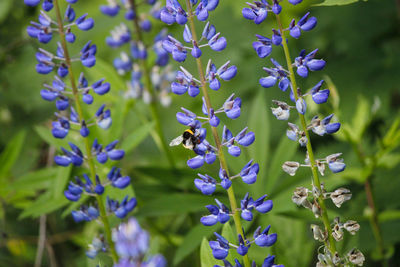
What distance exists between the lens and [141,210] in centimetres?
276

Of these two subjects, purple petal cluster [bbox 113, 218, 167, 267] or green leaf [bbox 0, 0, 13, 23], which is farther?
green leaf [bbox 0, 0, 13, 23]

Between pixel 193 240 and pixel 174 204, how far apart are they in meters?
0.26

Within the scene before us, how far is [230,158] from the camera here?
2.84 m

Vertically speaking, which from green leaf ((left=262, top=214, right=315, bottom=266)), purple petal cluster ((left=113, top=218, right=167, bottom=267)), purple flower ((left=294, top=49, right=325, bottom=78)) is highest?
purple petal cluster ((left=113, top=218, right=167, bottom=267))

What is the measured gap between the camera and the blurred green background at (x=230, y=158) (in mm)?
2754

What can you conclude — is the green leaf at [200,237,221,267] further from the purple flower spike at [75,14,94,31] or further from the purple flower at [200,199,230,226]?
the purple flower spike at [75,14,94,31]

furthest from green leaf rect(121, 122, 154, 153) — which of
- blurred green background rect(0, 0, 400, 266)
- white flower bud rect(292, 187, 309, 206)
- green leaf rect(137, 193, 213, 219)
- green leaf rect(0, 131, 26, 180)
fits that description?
white flower bud rect(292, 187, 309, 206)

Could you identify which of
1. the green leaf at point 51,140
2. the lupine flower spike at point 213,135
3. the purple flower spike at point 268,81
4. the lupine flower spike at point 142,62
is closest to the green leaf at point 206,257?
the lupine flower spike at point 213,135

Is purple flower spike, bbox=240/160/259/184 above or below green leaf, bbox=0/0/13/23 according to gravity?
above

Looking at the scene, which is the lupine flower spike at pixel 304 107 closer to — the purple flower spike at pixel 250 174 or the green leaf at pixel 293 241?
the purple flower spike at pixel 250 174

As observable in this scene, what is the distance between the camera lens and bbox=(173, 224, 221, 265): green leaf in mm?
2498

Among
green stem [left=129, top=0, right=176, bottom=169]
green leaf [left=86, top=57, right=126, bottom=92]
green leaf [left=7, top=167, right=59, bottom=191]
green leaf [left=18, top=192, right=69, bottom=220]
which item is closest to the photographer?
green leaf [left=18, top=192, right=69, bottom=220]

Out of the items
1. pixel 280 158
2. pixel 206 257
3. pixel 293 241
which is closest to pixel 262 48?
pixel 206 257

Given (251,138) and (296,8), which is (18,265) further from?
(296,8)
